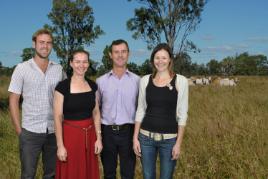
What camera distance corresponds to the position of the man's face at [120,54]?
13.0 feet

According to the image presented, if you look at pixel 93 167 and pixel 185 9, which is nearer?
pixel 93 167

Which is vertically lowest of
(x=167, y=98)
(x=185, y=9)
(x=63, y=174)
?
(x=63, y=174)

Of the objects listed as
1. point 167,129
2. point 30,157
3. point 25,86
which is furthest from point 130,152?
point 25,86

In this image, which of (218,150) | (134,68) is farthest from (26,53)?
(218,150)

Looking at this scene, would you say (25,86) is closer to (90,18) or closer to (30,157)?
(30,157)

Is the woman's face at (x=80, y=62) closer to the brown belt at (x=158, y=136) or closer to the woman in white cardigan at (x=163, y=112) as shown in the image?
the woman in white cardigan at (x=163, y=112)

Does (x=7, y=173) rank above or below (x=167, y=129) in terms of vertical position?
below

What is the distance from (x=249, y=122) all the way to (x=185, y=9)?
21.5 m

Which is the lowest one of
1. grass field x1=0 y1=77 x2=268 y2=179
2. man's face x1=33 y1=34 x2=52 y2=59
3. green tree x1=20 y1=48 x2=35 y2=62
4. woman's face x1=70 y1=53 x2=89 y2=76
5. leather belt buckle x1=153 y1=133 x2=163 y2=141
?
grass field x1=0 y1=77 x2=268 y2=179

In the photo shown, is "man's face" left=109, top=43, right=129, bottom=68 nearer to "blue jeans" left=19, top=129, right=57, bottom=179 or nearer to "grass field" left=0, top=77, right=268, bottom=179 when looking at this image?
"blue jeans" left=19, top=129, right=57, bottom=179

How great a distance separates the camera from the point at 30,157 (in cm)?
404

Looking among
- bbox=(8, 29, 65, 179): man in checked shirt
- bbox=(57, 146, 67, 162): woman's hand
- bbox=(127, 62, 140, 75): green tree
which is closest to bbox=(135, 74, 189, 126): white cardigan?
bbox=(57, 146, 67, 162): woman's hand

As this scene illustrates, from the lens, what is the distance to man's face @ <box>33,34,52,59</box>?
3.95 metres

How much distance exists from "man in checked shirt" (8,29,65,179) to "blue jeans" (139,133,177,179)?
106cm
